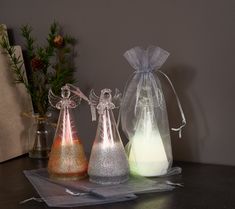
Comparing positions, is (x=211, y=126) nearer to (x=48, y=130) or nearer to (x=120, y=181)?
(x=120, y=181)

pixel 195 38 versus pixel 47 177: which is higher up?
pixel 195 38

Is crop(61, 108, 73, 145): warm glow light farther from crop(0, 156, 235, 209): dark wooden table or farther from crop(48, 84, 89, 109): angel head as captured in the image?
crop(0, 156, 235, 209): dark wooden table

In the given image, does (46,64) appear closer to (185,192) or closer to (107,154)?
(107,154)

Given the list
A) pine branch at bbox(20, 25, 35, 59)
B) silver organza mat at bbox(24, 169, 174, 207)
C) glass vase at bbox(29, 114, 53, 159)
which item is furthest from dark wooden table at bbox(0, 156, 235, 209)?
pine branch at bbox(20, 25, 35, 59)

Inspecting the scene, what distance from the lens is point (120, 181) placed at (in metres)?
0.88

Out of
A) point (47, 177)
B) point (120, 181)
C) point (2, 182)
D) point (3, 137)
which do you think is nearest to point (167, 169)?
point (120, 181)

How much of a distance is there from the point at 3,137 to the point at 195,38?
0.59 m

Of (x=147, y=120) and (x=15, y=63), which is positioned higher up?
(x=15, y=63)

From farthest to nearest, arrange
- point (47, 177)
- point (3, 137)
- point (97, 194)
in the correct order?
point (3, 137) < point (47, 177) < point (97, 194)

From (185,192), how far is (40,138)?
508 mm

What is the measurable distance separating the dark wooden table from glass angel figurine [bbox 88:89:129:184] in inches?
3.1

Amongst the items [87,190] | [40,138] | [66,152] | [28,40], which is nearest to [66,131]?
[66,152]

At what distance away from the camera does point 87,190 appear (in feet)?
2.75

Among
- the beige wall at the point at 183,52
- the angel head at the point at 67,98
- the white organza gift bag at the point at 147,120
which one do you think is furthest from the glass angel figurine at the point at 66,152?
the beige wall at the point at 183,52
